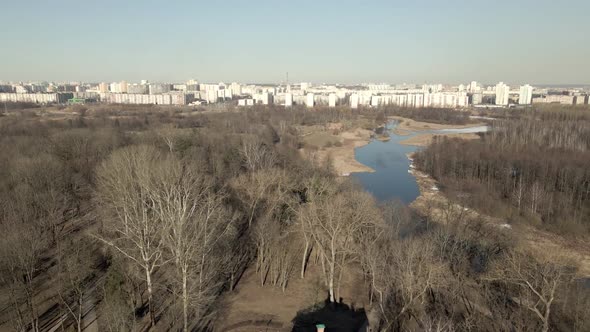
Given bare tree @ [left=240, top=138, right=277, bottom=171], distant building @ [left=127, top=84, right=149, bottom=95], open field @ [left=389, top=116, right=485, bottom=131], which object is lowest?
open field @ [left=389, top=116, right=485, bottom=131]

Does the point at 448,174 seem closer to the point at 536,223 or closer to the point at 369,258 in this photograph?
the point at 536,223

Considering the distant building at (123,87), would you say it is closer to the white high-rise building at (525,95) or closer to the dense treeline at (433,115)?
the dense treeline at (433,115)

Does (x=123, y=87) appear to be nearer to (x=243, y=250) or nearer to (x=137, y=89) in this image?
(x=137, y=89)

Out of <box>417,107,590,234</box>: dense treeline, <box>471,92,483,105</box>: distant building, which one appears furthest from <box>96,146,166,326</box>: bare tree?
<box>471,92,483,105</box>: distant building

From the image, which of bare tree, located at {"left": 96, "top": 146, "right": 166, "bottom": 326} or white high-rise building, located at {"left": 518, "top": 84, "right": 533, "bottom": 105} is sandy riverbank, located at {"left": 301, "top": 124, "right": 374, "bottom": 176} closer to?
bare tree, located at {"left": 96, "top": 146, "right": 166, "bottom": 326}

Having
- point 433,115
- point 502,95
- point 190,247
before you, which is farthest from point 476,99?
point 190,247

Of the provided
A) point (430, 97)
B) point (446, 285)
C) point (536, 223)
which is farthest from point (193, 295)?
point (430, 97)

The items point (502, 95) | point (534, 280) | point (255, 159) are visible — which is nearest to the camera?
point (534, 280)

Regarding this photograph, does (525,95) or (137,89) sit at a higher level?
(137,89)
